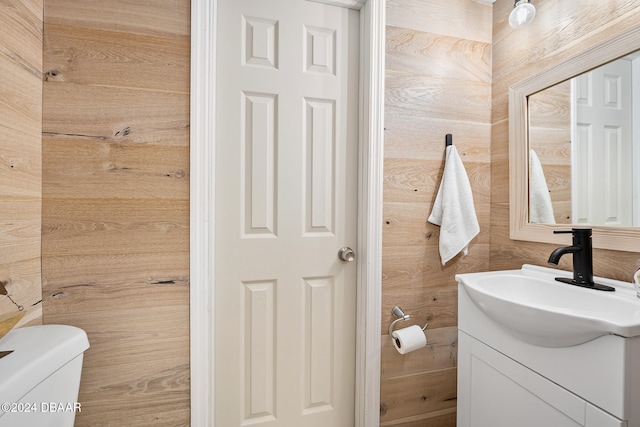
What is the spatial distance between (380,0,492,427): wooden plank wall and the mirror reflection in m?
0.26

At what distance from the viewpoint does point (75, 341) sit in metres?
0.88

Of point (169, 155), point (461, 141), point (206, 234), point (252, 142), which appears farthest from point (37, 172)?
point (461, 141)

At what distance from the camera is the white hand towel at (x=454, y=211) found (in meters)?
1.37

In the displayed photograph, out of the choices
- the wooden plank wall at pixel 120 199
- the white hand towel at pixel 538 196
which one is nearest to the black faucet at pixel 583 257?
the white hand towel at pixel 538 196

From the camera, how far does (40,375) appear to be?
2.39 feet

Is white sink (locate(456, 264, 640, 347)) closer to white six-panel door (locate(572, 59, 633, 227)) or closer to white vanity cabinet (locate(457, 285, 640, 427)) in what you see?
white vanity cabinet (locate(457, 285, 640, 427))

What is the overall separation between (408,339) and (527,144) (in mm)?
981

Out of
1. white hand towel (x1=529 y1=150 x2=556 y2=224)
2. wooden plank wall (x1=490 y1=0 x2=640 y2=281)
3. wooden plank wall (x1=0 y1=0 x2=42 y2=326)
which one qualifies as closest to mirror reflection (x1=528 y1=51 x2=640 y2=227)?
white hand towel (x1=529 y1=150 x2=556 y2=224)

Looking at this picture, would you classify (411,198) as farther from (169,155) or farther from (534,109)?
(169,155)

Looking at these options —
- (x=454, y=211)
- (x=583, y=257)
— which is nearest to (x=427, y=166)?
(x=454, y=211)

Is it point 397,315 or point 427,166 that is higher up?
point 427,166

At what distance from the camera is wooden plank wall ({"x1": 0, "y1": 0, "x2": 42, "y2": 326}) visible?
2.86 feet

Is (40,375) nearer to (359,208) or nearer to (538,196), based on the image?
(359,208)

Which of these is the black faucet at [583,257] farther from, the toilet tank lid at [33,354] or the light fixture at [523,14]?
the toilet tank lid at [33,354]
